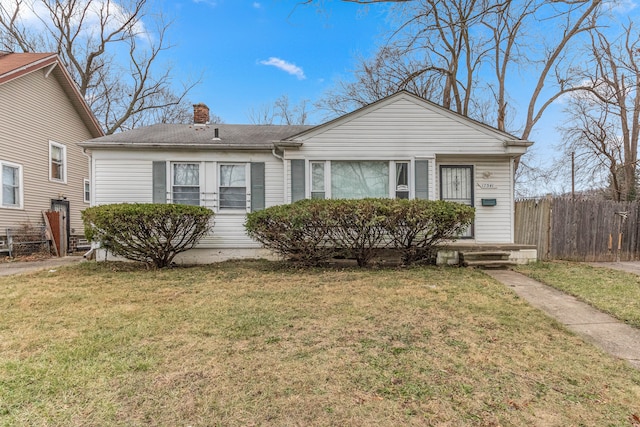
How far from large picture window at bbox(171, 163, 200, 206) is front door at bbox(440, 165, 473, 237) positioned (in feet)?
21.2

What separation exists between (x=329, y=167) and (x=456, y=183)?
11.2 ft

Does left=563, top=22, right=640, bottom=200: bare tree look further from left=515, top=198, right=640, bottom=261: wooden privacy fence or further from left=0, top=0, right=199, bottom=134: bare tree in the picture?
left=0, top=0, right=199, bottom=134: bare tree

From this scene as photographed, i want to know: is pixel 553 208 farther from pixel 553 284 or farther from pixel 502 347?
pixel 502 347

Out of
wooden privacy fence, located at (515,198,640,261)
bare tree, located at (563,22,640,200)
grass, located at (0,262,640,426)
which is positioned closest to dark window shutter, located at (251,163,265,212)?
grass, located at (0,262,640,426)

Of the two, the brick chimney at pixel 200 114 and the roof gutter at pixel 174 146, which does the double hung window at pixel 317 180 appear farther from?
the brick chimney at pixel 200 114

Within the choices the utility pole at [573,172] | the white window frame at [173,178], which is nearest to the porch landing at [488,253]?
the white window frame at [173,178]

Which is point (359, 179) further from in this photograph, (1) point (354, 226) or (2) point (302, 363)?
(2) point (302, 363)

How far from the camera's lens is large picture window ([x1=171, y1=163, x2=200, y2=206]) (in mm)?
8883

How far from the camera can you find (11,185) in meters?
11.4

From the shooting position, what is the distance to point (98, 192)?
873 centimetres

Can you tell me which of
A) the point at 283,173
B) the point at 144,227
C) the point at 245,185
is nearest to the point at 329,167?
the point at 283,173

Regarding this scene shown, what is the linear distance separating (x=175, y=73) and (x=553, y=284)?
895 inches

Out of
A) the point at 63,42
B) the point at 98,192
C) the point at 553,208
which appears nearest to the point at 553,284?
the point at 553,208

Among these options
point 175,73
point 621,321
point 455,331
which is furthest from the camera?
point 175,73
